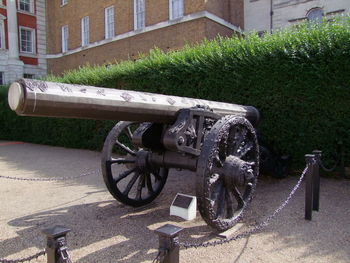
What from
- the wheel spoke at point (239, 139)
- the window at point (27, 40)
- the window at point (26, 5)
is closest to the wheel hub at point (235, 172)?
the wheel spoke at point (239, 139)

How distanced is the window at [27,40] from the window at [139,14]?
12.0 meters

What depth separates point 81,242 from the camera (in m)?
3.75

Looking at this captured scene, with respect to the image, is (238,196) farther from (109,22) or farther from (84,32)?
(84,32)

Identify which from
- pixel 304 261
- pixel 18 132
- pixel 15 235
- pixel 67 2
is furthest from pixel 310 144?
pixel 67 2

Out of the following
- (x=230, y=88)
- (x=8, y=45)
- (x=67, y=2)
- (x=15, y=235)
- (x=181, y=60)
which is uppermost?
(x=67, y=2)

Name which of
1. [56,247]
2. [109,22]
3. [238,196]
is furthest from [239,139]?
[109,22]

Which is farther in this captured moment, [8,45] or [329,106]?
[8,45]

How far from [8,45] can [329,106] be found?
2516 cm

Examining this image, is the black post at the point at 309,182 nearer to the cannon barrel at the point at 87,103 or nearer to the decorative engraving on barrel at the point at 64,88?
the cannon barrel at the point at 87,103

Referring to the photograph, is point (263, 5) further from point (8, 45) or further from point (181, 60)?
point (8, 45)

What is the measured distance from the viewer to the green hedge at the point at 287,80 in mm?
5820

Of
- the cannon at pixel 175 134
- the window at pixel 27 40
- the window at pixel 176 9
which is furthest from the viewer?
the window at pixel 27 40

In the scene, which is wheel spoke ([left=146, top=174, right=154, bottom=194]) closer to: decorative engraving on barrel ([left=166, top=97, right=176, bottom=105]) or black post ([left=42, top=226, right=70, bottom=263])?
decorative engraving on barrel ([left=166, top=97, right=176, bottom=105])

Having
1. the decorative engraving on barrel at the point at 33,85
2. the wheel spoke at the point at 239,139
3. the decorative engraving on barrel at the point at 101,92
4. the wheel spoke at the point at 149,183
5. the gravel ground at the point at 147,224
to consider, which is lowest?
the gravel ground at the point at 147,224
